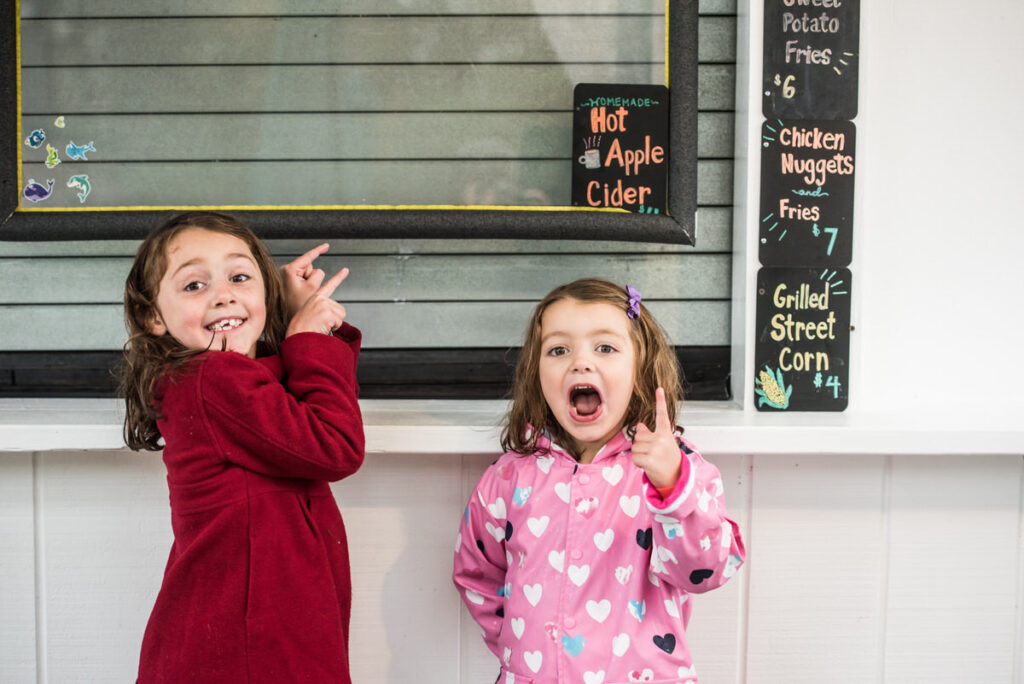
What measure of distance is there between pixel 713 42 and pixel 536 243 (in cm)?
55

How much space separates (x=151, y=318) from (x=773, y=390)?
1.13m

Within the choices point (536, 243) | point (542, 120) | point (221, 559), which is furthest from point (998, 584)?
point (221, 559)

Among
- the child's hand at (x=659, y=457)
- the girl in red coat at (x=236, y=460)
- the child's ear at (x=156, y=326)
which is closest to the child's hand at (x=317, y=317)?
the girl in red coat at (x=236, y=460)

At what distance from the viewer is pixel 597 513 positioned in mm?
1203

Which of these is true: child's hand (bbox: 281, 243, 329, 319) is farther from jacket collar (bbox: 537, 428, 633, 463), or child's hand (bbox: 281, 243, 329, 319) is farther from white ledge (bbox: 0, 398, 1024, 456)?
jacket collar (bbox: 537, 428, 633, 463)

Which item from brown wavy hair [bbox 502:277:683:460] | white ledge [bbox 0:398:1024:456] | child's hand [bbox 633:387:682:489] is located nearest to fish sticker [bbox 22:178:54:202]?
white ledge [bbox 0:398:1024:456]

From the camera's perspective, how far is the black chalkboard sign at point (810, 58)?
5.06 feet

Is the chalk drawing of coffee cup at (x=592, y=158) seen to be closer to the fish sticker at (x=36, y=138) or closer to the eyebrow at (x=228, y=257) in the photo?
the eyebrow at (x=228, y=257)

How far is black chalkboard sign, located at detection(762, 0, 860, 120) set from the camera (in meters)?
1.54

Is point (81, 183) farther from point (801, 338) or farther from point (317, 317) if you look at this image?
point (801, 338)

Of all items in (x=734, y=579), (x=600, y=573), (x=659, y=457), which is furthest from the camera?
(x=734, y=579)

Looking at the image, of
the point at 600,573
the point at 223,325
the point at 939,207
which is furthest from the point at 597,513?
the point at 939,207

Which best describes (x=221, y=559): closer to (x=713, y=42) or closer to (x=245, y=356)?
(x=245, y=356)

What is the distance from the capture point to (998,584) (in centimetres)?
151
